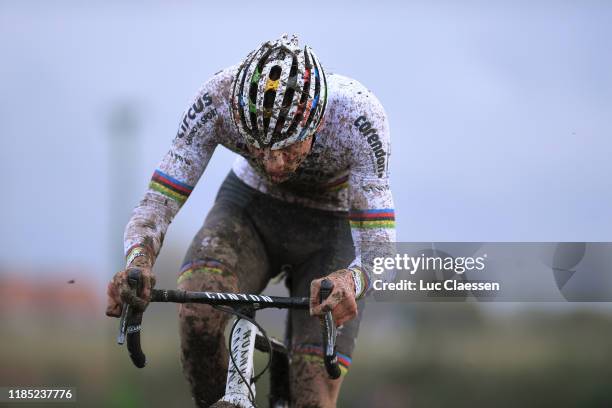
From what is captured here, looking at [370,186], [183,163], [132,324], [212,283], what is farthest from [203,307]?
[370,186]

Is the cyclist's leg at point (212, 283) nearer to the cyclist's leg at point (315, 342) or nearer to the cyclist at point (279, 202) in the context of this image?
the cyclist at point (279, 202)

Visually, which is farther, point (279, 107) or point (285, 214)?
point (285, 214)

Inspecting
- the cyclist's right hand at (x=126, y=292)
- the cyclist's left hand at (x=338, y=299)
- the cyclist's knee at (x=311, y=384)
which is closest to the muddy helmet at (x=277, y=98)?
the cyclist's left hand at (x=338, y=299)

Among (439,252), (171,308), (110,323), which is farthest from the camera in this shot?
(110,323)

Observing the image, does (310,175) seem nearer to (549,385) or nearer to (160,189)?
(160,189)

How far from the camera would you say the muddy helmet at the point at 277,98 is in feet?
15.1

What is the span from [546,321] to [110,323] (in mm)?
7583

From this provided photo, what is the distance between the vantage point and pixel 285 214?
5.66m

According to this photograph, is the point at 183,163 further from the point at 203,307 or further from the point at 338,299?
the point at 338,299

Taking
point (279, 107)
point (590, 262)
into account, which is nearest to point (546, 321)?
point (590, 262)

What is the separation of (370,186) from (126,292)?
4.82ft

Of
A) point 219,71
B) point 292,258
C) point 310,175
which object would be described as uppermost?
point 219,71

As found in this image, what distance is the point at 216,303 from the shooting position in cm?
438

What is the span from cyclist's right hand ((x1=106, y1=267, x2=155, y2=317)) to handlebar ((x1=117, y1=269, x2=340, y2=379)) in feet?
0.06
